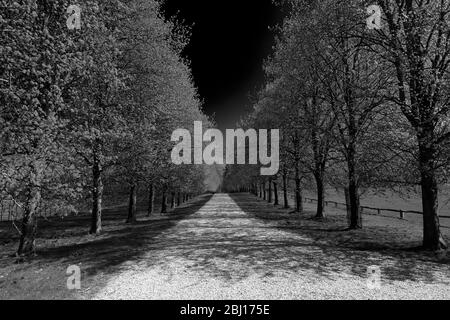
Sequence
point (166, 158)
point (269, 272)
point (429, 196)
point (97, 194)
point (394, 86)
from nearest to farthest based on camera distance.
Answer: point (269, 272) < point (429, 196) < point (394, 86) < point (97, 194) < point (166, 158)

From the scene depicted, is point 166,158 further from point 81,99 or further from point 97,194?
point 81,99

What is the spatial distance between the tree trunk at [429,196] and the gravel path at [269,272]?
137cm

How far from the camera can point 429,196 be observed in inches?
533

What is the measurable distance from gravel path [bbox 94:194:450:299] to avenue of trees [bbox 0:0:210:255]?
13.6 ft

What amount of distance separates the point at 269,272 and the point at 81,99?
10.6m

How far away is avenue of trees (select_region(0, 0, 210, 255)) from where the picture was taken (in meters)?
9.90

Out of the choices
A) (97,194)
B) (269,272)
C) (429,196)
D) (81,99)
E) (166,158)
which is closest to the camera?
(269,272)

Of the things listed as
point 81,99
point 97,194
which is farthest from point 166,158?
point 81,99

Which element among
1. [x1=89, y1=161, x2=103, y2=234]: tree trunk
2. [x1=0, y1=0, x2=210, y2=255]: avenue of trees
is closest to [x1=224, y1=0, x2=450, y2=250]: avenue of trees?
[x1=0, y1=0, x2=210, y2=255]: avenue of trees

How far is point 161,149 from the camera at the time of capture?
22562mm

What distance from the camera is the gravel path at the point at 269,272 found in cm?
838

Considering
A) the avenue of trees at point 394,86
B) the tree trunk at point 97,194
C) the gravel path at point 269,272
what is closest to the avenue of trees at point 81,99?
the tree trunk at point 97,194

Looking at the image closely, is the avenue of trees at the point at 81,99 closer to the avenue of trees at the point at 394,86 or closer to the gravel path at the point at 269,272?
the gravel path at the point at 269,272
